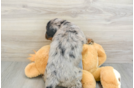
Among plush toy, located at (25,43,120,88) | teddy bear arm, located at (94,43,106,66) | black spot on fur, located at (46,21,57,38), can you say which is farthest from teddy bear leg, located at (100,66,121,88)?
black spot on fur, located at (46,21,57,38)

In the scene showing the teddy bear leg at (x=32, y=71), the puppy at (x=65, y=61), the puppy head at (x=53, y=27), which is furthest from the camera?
the teddy bear leg at (x=32, y=71)

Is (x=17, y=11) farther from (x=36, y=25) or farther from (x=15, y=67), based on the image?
(x=15, y=67)

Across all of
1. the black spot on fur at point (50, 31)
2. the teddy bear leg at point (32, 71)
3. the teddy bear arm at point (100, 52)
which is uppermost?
the black spot on fur at point (50, 31)

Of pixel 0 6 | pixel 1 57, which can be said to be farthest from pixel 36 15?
pixel 1 57

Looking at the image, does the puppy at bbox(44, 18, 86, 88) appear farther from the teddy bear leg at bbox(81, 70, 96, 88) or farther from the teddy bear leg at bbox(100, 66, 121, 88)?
the teddy bear leg at bbox(100, 66, 121, 88)

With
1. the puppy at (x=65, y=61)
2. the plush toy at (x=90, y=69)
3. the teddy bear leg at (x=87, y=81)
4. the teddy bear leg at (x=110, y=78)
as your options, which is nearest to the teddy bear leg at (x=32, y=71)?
the plush toy at (x=90, y=69)

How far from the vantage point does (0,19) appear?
1.22m

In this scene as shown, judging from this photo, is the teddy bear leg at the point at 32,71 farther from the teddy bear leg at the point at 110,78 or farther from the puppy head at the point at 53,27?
the teddy bear leg at the point at 110,78

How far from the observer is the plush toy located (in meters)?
0.91

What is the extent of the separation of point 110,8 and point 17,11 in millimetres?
847

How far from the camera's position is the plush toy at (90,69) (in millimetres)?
915

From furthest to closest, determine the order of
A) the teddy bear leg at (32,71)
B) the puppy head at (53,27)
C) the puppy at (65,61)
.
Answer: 1. the teddy bear leg at (32,71)
2. the puppy head at (53,27)
3. the puppy at (65,61)

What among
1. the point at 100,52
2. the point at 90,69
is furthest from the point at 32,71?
the point at 100,52

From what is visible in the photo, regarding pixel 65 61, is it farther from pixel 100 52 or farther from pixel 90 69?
pixel 100 52
